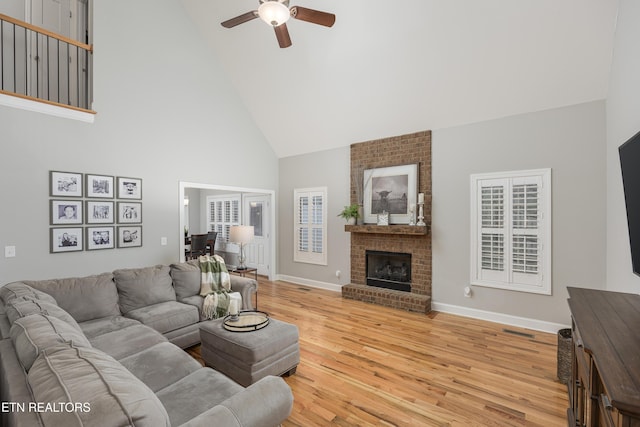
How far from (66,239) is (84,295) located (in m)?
1.20

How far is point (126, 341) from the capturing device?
238 cm

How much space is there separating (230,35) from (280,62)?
37.1 inches

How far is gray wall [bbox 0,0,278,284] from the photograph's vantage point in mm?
3289

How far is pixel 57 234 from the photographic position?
3510 millimetres

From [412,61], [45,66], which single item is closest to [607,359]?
[412,61]

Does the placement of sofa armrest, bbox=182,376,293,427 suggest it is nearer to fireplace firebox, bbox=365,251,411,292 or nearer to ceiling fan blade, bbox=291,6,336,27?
ceiling fan blade, bbox=291,6,336,27

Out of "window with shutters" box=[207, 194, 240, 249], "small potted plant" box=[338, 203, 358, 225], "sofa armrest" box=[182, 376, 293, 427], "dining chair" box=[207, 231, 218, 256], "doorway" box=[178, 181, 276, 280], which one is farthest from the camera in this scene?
"window with shutters" box=[207, 194, 240, 249]

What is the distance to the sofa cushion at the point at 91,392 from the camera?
0.83 metres

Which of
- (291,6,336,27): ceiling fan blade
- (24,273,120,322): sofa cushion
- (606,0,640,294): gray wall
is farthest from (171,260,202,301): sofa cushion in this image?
(606,0,640,294): gray wall

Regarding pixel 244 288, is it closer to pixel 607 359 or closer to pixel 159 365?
pixel 159 365

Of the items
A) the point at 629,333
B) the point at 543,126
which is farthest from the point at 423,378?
the point at 543,126

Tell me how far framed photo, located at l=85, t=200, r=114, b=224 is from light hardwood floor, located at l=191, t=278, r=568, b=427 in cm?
221

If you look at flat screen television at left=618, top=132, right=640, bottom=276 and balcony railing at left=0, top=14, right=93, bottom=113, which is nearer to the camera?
flat screen television at left=618, top=132, right=640, bottom=276

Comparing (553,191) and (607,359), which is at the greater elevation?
(553,191)
